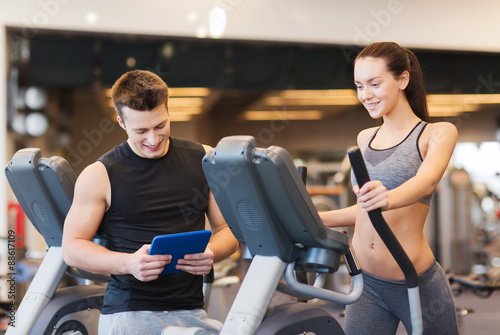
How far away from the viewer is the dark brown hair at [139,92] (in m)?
1.91

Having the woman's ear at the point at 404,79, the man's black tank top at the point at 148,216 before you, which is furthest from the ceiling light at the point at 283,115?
the woman's ear at the point at 404,79

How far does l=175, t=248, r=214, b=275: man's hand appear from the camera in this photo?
70.8 inches

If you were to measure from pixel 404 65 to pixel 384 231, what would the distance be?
1.73 ft

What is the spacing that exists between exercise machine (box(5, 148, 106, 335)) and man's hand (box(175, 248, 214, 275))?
26.1 inches

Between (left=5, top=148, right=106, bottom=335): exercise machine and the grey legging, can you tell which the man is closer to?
(left=5, top=148, right=106, bottom=335): exercise machine

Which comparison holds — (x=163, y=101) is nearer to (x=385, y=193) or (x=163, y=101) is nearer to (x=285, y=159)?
(x=285, y=159)

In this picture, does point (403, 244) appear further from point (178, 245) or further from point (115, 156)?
point (115, 156)

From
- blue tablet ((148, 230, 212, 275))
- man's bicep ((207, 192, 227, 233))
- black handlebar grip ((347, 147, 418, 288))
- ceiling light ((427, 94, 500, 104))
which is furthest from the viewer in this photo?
ceiling light ((427, 94, 500, 104))

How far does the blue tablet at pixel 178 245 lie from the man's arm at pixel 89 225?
180 millimetres

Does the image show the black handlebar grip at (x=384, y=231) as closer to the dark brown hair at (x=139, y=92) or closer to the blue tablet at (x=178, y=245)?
the blue tablet at (x=178, y=245)

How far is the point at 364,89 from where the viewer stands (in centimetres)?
176

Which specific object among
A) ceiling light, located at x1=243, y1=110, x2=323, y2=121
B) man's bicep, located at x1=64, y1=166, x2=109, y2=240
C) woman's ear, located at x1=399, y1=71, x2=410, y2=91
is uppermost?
woman's ear, located at x1=399, y1=71, x2=410, y2=91

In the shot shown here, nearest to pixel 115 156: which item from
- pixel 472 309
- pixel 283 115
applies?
pixel 472 309

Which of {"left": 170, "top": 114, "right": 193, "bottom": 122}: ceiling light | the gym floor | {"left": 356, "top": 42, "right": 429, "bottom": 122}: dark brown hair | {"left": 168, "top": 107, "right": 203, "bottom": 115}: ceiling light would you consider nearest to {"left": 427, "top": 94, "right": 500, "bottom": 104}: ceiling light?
the gym floor
